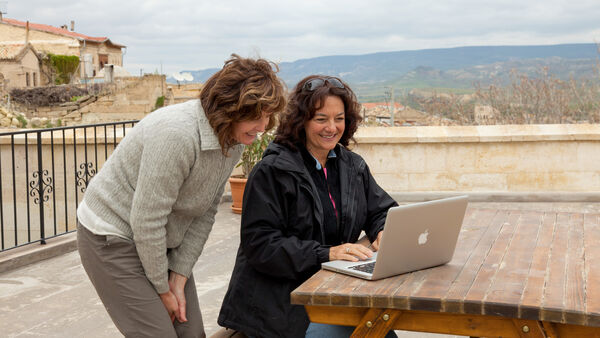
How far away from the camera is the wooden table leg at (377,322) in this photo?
1.93 m

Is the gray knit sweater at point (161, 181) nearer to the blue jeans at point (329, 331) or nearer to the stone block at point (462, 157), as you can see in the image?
the blue jeans at point (329, 331)

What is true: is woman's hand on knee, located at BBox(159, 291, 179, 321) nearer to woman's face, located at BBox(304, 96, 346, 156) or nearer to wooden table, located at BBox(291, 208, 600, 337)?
wooden table, located at BBox(291, 208, 600, 337)

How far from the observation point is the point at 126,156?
2139mm

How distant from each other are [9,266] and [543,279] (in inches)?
154

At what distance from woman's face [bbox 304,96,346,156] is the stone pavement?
55.4 inches

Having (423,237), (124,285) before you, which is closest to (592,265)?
(423,237)

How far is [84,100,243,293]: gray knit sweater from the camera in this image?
2041 mm

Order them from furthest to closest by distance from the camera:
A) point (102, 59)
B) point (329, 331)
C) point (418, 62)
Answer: point (418, 62) → point (102, 59) → point (329, 331)

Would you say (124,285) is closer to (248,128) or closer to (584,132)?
(248,128)

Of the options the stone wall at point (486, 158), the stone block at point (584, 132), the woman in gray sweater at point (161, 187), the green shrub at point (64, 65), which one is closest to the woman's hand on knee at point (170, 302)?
the woman in gray sweater at point (161, 187)

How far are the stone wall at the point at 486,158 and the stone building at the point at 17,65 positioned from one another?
3924cm

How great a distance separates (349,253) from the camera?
2283 mm

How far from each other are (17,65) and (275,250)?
4621 cm

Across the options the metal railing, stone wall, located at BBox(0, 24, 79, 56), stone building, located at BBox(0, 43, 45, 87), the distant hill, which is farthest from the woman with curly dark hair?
stone wall, located at BBox(0, 24, 79, 56)
